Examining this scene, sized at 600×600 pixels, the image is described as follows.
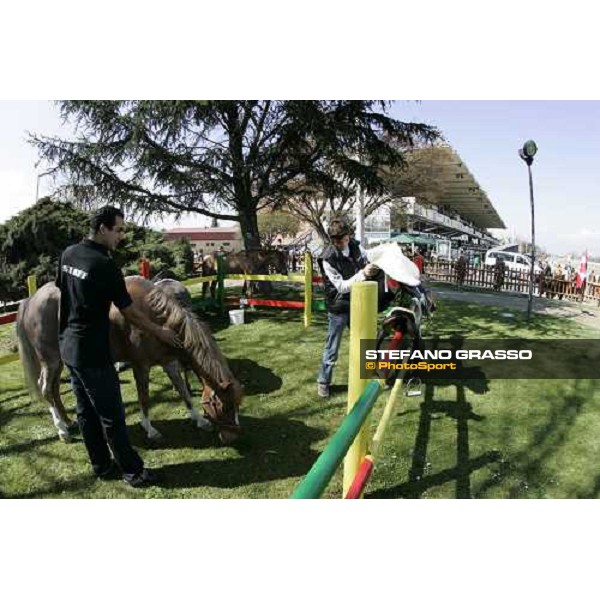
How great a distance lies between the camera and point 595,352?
3242 millimetres

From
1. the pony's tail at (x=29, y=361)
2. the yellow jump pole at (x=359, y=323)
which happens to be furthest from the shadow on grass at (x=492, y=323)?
the pony's tail at (x=29, y=361)

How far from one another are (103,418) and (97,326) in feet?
1.74

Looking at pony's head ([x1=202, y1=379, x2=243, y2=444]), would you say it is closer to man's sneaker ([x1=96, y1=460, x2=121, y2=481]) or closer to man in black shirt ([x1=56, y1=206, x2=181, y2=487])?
man in black shirt ([x1=56, y1=206, x2=181, y2=487])

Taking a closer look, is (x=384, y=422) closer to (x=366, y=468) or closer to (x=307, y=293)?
(x=366, y=468)

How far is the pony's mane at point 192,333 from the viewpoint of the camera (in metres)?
2.61

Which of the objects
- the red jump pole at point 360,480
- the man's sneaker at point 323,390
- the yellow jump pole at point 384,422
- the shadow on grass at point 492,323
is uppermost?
the shadow on grass at point 492,323

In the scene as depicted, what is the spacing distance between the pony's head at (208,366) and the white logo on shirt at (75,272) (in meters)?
0.78

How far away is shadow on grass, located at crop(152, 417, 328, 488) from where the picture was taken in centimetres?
236

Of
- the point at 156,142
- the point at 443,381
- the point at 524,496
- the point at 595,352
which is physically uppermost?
the point at 156,142

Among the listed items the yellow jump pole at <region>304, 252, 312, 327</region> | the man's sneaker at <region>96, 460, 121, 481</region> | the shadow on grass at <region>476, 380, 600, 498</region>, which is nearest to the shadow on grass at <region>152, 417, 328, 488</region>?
→ the man's sneaker at <region>96, 460, 121, 481</region>

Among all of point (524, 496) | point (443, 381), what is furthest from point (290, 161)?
point (524, 496)

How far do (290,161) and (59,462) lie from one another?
3.75 meters

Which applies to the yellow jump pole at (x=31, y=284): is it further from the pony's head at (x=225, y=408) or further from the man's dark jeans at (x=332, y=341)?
the man's dark jeans at (x=332, y=341)

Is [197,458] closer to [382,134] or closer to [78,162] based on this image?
[78,162]
